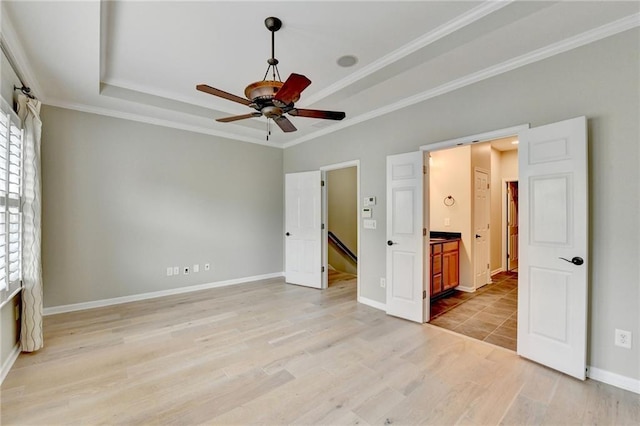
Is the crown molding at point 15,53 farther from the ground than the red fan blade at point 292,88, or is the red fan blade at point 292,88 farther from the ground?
the crown molding at point 15,53

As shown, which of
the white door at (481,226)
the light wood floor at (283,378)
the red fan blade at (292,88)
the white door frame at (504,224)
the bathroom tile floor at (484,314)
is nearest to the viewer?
the red fan blade at (292,88)

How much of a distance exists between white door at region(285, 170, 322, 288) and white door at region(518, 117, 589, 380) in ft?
10.4

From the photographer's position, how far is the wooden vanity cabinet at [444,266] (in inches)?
172

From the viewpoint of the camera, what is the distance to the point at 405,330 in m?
3.35

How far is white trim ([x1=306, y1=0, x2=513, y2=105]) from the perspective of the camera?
2193 mm

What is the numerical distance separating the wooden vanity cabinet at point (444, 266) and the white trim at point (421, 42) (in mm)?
2639

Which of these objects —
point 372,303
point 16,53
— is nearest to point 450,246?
point 372,303

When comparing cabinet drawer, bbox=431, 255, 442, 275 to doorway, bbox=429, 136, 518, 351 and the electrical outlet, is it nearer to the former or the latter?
doorway, bbox=429, 136, 518, 351

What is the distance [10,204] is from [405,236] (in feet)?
13.6

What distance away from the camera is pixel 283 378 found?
239 centimetres

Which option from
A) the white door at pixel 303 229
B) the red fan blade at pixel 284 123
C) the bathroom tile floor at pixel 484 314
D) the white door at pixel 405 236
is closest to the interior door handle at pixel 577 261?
the bathroom tile floor at pixel 484 314

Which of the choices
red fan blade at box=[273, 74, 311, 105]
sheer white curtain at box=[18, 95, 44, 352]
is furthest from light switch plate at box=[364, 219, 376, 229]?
sheer white curtain at box=[18, 95, 44, 352]

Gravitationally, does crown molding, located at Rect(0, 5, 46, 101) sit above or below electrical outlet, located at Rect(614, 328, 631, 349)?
above

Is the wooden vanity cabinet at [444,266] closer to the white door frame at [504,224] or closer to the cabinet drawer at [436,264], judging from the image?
the cabinet drawer at [436,264]
